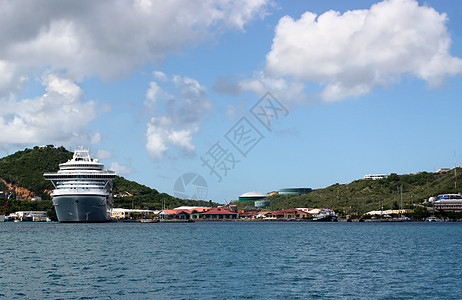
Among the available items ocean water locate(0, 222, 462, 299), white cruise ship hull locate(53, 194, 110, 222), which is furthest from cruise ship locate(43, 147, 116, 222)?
ocean water locate(0, 222, 462, 299)

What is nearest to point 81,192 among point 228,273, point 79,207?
point 79,207

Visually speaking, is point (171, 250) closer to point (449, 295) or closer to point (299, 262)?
point (299, 262)

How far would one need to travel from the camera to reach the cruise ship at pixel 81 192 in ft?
473

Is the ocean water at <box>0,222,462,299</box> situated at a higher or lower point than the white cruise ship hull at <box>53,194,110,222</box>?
lower

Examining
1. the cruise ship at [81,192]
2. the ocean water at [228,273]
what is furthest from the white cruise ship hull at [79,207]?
the ocean water at [228,273]

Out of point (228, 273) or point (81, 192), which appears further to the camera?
point (81, 192)

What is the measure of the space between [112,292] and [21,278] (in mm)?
10709

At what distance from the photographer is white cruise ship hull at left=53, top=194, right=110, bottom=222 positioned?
143750 millimetres

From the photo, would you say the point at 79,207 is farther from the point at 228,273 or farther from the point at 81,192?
the point at 228,273

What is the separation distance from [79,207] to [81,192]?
4.23 metres

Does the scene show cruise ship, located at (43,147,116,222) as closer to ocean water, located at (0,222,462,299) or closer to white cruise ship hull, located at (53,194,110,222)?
white cruise ship hull, located at (53,194,110,222)

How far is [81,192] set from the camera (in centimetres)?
14538

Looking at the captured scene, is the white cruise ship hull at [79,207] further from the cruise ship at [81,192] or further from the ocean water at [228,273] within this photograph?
the ocean water at [228,273]

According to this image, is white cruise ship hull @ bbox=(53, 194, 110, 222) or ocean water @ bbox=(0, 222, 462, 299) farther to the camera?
white cruise ship hull @ bbox=(53, 194, 110, 222)
